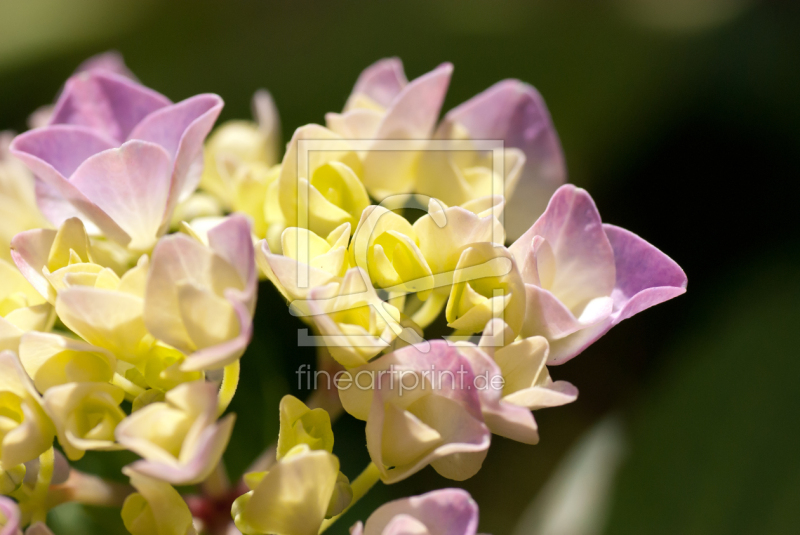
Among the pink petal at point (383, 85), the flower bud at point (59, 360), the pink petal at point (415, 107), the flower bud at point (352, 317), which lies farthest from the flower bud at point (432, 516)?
the pink petal at point (383, 85)

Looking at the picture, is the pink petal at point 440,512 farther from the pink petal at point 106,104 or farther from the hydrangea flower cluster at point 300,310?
the pink petal at point 106,104

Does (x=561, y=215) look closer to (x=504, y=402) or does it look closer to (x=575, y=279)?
(x=575, y=279)

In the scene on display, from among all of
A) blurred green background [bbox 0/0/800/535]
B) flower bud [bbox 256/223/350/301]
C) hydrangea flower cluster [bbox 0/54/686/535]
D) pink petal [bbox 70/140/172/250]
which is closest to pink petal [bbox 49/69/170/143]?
hydrangea flower cluster [bbox 0/54/686/535]

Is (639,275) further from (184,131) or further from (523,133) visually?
(184,131)

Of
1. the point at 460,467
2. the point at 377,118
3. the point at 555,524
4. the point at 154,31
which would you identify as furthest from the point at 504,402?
the point at 154,31

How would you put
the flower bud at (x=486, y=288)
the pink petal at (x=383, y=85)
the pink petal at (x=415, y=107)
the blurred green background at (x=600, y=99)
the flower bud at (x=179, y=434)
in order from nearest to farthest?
the flower bud at (x=179, y=434), the flower bud at (x=486, y=288), the pink petal at (x=415, y=107), the pink petal at (x=383, y=85), the blurred green background at (x=600, y=99)

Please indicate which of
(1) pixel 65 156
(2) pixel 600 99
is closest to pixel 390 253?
(1) pixel 65 156
